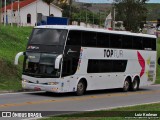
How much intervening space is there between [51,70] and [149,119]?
34.8 feet

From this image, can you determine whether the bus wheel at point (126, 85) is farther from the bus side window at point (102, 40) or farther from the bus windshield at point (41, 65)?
the bus windshield at point (41, 65)

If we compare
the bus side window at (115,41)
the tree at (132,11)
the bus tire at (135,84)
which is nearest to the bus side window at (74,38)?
the bus side window at (115,41)

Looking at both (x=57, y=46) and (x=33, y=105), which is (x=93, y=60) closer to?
(x=57, y=46)

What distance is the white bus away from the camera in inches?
925

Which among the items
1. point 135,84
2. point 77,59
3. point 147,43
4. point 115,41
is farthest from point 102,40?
point 147,43

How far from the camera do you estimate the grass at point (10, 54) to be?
1109 inches

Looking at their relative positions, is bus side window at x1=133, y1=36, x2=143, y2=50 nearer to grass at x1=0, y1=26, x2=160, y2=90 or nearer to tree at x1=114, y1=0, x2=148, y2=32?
grass at x1=0, y1=26, x2=160, y2=90

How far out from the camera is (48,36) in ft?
79.3

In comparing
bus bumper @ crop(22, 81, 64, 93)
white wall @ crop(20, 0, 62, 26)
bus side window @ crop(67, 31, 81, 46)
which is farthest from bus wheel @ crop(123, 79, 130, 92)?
white wall @ crop(20, 0, 62, 26)

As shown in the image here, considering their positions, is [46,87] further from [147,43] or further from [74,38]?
[147,43]

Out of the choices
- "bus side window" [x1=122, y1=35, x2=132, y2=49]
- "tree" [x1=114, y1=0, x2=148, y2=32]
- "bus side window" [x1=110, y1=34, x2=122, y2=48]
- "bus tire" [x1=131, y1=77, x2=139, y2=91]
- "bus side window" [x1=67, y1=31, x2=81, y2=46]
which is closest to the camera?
"bus side window" [x1=67, y1=31, x2=81, y2=46]

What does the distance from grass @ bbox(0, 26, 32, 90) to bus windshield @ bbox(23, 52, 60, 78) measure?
10.5 feet

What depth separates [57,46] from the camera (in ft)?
77.5

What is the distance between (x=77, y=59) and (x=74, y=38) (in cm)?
110
